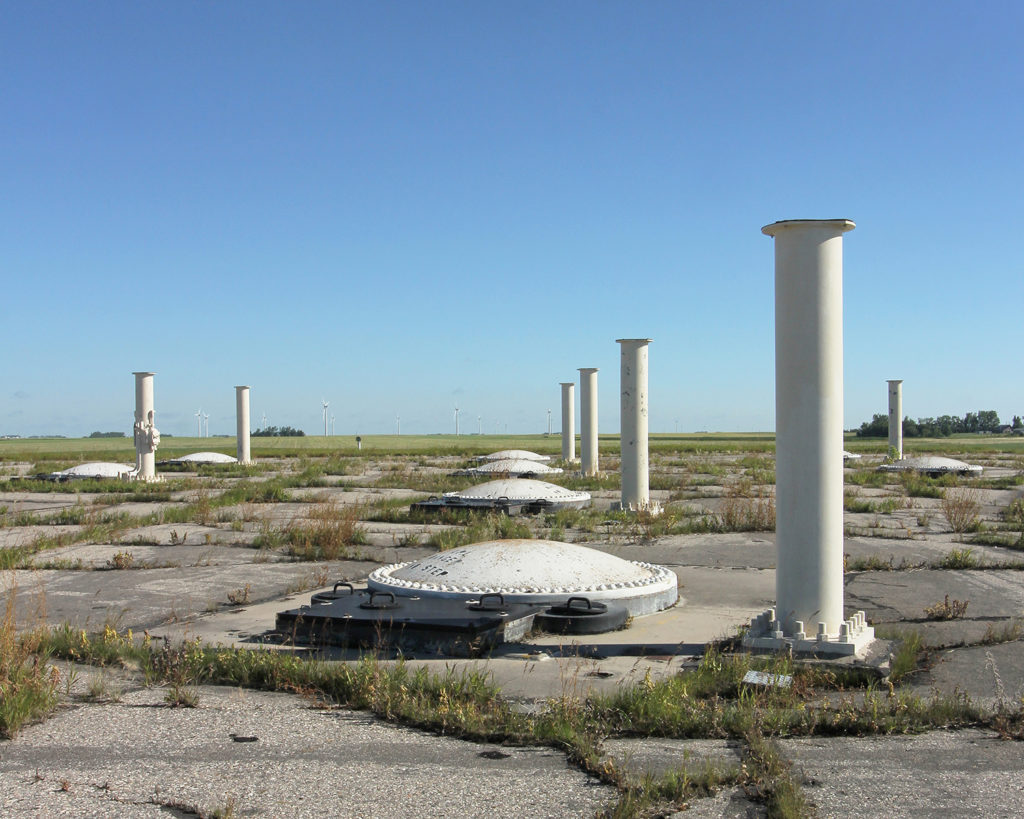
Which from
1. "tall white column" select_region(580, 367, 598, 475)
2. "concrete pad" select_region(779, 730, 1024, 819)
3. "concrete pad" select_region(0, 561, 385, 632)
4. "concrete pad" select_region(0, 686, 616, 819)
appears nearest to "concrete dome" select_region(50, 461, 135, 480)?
"tall white column" select_region(580, 367, 598, 475)

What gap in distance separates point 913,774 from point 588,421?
913 inches

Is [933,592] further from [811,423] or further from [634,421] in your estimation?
[634,421]

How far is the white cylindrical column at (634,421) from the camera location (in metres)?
16.8

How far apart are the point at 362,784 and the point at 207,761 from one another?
77 centimetres

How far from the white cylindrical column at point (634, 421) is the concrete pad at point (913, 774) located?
12.0 meters

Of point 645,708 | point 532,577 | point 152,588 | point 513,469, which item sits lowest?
point 152,588

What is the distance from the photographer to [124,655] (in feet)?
20.6

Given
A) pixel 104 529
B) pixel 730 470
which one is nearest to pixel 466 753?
pixel 104 529

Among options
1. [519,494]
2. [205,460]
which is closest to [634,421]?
[519,494]

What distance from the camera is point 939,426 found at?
102 metres

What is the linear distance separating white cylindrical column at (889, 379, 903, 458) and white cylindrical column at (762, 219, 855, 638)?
2893 centimetres

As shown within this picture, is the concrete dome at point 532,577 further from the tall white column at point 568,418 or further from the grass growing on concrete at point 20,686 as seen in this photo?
the tall white column at point 568,418

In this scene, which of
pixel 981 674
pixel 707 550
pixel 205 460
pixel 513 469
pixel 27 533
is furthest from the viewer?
pixel 205 460

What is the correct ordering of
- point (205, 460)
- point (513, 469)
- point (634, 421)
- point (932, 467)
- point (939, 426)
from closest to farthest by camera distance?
point (634, 421) < point (513, 469) < point (932, 467) < point (205, 460) < point (939, 426)
